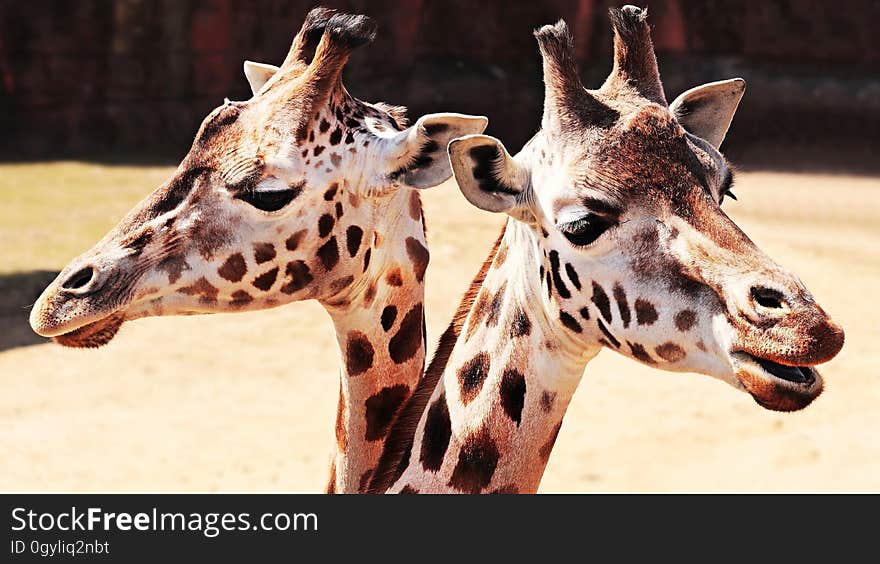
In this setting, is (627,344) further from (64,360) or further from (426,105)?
(426,105)

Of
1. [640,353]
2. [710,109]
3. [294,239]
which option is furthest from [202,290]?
[710,109]

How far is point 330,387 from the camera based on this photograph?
1041 centimetres

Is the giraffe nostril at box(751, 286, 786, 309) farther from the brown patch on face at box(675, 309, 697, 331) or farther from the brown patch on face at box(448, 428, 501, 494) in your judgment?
the brown patch on face at box(448, 428, 501, 494)

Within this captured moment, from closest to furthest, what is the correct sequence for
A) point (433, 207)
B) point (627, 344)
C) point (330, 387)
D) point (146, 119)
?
1. point (627, 344)
2. point (330, 387)
3. point (433, 207)
4. point (146, 119)

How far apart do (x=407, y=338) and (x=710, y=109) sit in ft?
4.76

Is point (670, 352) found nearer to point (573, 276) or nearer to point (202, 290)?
point (573, 276)

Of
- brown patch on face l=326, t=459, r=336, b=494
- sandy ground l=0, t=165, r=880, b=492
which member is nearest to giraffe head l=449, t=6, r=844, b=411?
brown patch on face l=326, t=459, r=336, b=494

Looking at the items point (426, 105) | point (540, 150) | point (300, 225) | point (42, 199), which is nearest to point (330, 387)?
point (300, 225)

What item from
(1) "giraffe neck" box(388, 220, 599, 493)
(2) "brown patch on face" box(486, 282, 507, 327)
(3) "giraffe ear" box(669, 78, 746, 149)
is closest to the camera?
(1) "giraffe neck" box(388, 220, 599, 493)

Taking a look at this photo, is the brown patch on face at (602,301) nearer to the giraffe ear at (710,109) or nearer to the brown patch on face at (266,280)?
the giraffe ear at (710,109)

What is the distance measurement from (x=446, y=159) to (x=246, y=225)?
2.57 feet

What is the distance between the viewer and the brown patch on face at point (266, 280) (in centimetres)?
447

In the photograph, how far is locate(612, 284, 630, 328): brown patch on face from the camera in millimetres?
3559

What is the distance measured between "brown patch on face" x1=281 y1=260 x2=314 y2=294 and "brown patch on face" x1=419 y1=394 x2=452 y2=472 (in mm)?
798
